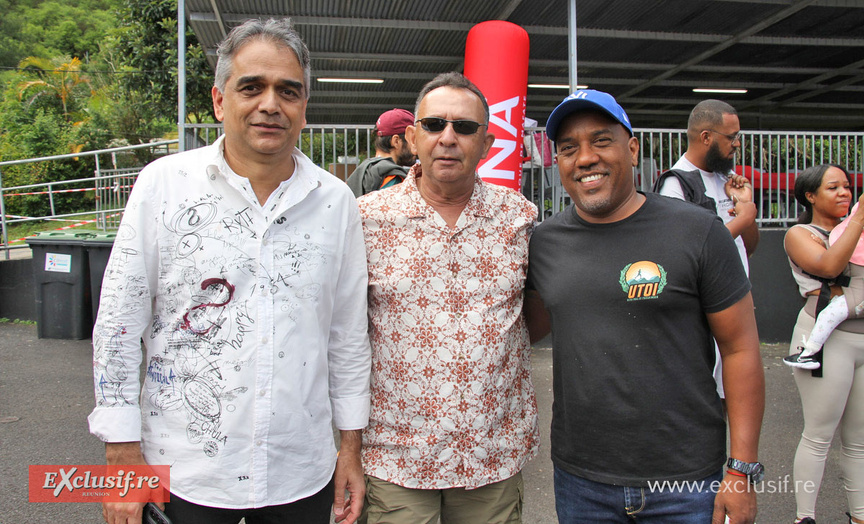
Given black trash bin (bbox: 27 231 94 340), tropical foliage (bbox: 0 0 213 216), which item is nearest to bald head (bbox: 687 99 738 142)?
black trash bin (bbox: 27 231 94 340)

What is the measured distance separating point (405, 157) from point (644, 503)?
281 centimetres

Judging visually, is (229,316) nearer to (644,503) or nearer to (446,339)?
(446,339)

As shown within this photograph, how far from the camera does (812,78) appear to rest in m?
13.4

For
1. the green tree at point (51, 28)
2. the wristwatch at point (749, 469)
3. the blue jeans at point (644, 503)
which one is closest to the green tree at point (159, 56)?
the blue jeans at point (644, 503)

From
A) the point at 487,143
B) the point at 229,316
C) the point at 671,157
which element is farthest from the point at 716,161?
the point at 671,157

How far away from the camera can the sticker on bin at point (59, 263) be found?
21.5ft

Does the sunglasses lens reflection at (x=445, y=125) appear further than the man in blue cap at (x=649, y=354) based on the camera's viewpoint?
Yes

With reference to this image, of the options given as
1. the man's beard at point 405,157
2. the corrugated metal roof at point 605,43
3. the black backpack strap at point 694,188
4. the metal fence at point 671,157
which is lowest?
the black backpack strap at point 694,188

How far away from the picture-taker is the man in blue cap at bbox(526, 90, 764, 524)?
171cm

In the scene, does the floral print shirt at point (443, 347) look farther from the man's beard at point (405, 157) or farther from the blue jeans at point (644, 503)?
the man's beard at point (405, 157)

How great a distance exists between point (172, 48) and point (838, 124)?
20980mm

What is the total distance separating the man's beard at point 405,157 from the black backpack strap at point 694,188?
5.52 feet

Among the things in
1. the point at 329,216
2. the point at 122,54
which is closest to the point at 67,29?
the point at 122,54

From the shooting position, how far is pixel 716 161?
3273mm
